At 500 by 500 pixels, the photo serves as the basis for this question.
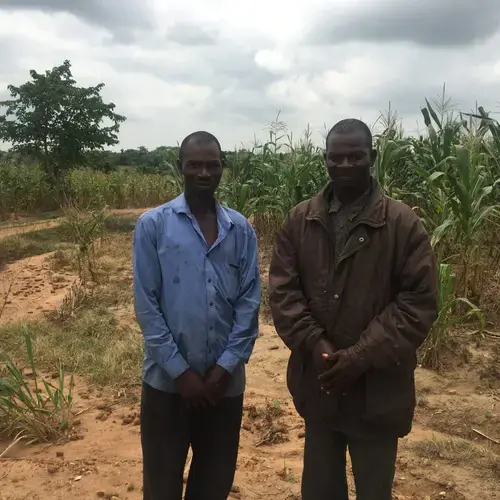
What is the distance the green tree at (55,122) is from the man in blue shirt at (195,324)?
12918 millimetres

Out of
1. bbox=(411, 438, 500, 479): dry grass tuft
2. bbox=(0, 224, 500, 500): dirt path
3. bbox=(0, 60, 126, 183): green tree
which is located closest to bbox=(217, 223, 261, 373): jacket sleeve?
bbox=(0, 224, 500, 500): dirt path

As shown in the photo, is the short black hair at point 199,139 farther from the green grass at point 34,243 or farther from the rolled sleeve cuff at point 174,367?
the green grass at point 34,243

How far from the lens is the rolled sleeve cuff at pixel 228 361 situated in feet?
5.95

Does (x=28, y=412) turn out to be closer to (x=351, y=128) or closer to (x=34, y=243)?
(x=351, y=128)

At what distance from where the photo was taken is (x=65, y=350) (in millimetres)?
4512

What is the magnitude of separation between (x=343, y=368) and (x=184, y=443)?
63 centimetres

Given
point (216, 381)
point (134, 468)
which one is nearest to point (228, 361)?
point (216, 381)

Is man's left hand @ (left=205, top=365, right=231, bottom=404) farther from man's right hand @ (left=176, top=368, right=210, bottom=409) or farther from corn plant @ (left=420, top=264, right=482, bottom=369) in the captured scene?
corn plant @ (left=420, top=264, right=482, bottom=369)

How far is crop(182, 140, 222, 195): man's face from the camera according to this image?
183cm

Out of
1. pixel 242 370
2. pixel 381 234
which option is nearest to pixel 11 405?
pixel 242 370

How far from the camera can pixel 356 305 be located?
1675 millimetres

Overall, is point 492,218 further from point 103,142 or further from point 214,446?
point 103,142

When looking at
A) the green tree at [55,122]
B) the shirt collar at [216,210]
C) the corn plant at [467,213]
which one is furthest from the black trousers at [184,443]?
the green tree at [55,122]

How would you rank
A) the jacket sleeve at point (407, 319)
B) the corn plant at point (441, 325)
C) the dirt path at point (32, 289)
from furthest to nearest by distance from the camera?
1. the dirt path at point (32, 289)
2. the corn plant at point (441, 325)
3. the jacket sleeve at point (407, 319)
